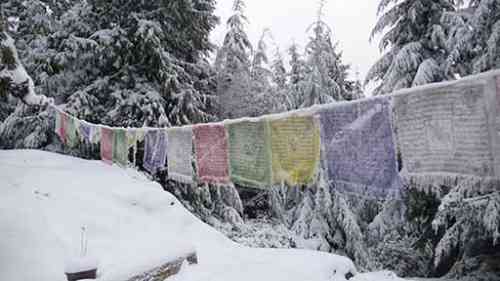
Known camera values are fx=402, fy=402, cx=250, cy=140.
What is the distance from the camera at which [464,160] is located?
229cm

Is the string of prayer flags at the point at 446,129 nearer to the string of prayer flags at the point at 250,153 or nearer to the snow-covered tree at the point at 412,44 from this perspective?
the string of prayer flags at the point at 250,153

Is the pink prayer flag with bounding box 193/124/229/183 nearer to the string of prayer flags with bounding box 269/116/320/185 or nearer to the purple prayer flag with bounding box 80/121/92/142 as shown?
the string of prayer flags with bounding box 269/116/320/185

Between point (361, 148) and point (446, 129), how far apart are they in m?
0.72

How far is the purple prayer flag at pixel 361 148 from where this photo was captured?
9.18 ft

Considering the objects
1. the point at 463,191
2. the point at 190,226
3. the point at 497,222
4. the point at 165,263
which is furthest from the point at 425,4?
the point at 165,263

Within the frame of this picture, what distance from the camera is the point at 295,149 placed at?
3.59 metres

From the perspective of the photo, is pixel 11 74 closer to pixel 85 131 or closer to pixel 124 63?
pixel 85 131

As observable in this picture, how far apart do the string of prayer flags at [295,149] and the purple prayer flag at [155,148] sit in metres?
3.04

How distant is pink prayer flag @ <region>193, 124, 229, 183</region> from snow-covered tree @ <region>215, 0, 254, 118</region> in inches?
385

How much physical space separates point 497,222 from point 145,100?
7631 mm

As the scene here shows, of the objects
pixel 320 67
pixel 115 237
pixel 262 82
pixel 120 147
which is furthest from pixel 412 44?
pixel 262 82

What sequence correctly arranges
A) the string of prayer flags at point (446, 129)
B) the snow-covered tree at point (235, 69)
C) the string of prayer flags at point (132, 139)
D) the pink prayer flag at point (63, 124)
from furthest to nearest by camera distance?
the snow-covered tree at point (235, 69), the pink prayer flag at point (63, 124), the string of prayer flags at point (132, 139), the string of prayer flags at point (446, 129)

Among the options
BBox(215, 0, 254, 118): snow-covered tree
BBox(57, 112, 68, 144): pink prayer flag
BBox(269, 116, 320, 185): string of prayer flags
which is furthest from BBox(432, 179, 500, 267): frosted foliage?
BBox(215, 0, 254, 118): snow-covered tree

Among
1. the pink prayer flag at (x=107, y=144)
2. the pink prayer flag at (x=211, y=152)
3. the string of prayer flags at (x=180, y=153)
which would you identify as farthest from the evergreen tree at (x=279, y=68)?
the pink prayer flag at (x=211, y=152)
